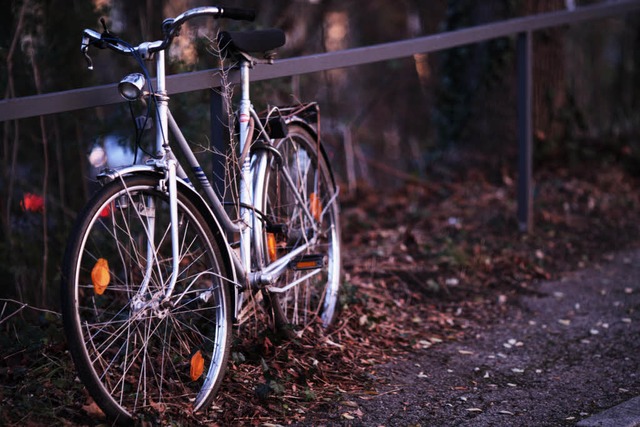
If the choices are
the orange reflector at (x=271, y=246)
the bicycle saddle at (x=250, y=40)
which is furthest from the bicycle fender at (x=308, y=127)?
the orange reflector at (x=271, y=246)

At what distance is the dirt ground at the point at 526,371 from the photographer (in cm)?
332

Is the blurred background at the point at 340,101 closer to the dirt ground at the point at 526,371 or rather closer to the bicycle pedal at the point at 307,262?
the bicycle pedal at the point at 307,262

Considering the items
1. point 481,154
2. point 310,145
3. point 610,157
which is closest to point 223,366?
point 310,145

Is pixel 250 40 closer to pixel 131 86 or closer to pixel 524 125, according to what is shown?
pixel 131 86

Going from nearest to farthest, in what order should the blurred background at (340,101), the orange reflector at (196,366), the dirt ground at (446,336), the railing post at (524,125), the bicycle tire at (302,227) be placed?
1. the orange reflector at (196,366)
2. the dirt ground at (446,336)
3. the bicycle tire at (302,227)
4. the blurred background at (340,101)
5. the railing post at (524,125)

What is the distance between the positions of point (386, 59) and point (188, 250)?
1.90 m

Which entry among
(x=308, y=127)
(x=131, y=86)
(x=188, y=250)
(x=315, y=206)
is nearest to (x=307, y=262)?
(x=315, y=206)

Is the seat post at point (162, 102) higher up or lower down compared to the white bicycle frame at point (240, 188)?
higher up

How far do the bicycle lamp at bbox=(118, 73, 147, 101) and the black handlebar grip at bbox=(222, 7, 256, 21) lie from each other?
49 centimetres

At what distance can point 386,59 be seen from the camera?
4535 mm

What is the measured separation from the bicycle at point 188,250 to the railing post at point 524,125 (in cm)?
227

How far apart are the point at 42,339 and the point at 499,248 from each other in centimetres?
342

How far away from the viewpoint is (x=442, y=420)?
3.27 metres

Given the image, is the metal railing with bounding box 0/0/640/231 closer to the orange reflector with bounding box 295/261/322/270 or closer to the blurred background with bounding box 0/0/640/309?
the blurred background with bounding box 0/0/640/309
